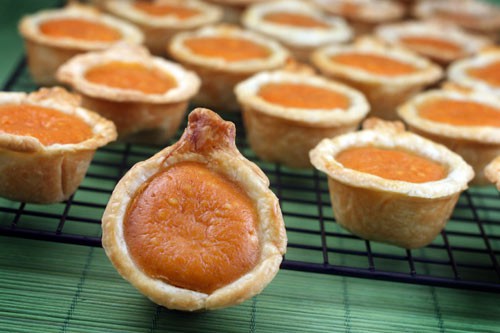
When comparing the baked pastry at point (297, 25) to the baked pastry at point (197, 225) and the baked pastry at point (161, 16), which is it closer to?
the baked pastry at point (161, 16)

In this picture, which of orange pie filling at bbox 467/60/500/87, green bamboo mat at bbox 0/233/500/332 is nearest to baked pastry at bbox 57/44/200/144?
green bamboo mat at bbox 0/233/500/332

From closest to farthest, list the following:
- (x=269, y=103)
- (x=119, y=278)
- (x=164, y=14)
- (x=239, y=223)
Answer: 1. (x=239, y=223)
2. (x=119, y=278)
3. (x=269, y=103)
4. (x=164, y=14)

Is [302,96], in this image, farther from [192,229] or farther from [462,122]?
[192,229]

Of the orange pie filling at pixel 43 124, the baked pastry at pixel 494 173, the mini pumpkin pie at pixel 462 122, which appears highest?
the baked pastry at pixel 494 173

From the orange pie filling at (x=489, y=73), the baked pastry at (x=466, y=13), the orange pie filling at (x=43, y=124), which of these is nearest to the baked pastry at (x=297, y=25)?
the baked pastry at (x=466, y=13)

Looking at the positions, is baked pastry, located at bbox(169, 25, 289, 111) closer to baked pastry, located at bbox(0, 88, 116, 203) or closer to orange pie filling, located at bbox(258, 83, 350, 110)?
orange pie filling, located at bbox(258, 83, 350, 110)

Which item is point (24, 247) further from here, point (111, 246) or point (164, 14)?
point (164, 14)

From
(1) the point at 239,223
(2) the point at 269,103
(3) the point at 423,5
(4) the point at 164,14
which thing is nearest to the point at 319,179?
(2) the point at 269,103
